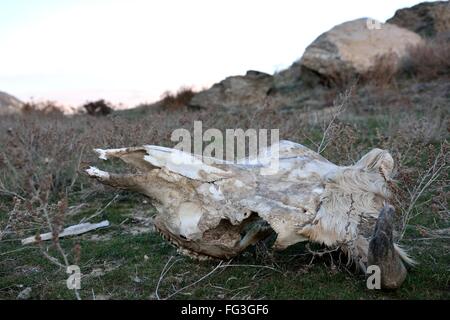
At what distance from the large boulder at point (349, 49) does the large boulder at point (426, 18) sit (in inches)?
77.7

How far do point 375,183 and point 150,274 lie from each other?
155 cm

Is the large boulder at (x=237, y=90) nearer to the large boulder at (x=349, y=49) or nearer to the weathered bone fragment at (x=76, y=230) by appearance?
the large boulder at (x=349, y=49)

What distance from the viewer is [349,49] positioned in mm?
14281

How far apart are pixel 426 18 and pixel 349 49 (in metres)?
5.61

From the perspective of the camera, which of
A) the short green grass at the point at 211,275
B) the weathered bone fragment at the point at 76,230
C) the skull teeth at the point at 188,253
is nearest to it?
the short green grass at the point at 211,275

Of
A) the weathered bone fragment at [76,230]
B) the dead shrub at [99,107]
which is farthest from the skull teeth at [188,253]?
the dead shrub at [99,107]

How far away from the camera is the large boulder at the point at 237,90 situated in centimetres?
1569

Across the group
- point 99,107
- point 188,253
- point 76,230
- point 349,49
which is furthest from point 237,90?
point 188,253

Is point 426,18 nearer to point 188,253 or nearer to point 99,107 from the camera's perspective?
point 99,107

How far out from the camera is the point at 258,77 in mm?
16484

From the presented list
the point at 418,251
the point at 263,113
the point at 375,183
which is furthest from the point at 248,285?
the point at 263,113

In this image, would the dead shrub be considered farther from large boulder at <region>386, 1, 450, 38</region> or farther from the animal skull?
the animal skull

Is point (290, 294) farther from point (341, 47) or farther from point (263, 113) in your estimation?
point (341, 47)

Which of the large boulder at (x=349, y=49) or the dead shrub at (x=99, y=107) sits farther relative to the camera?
the dead shrub at (x=99, y=107)
